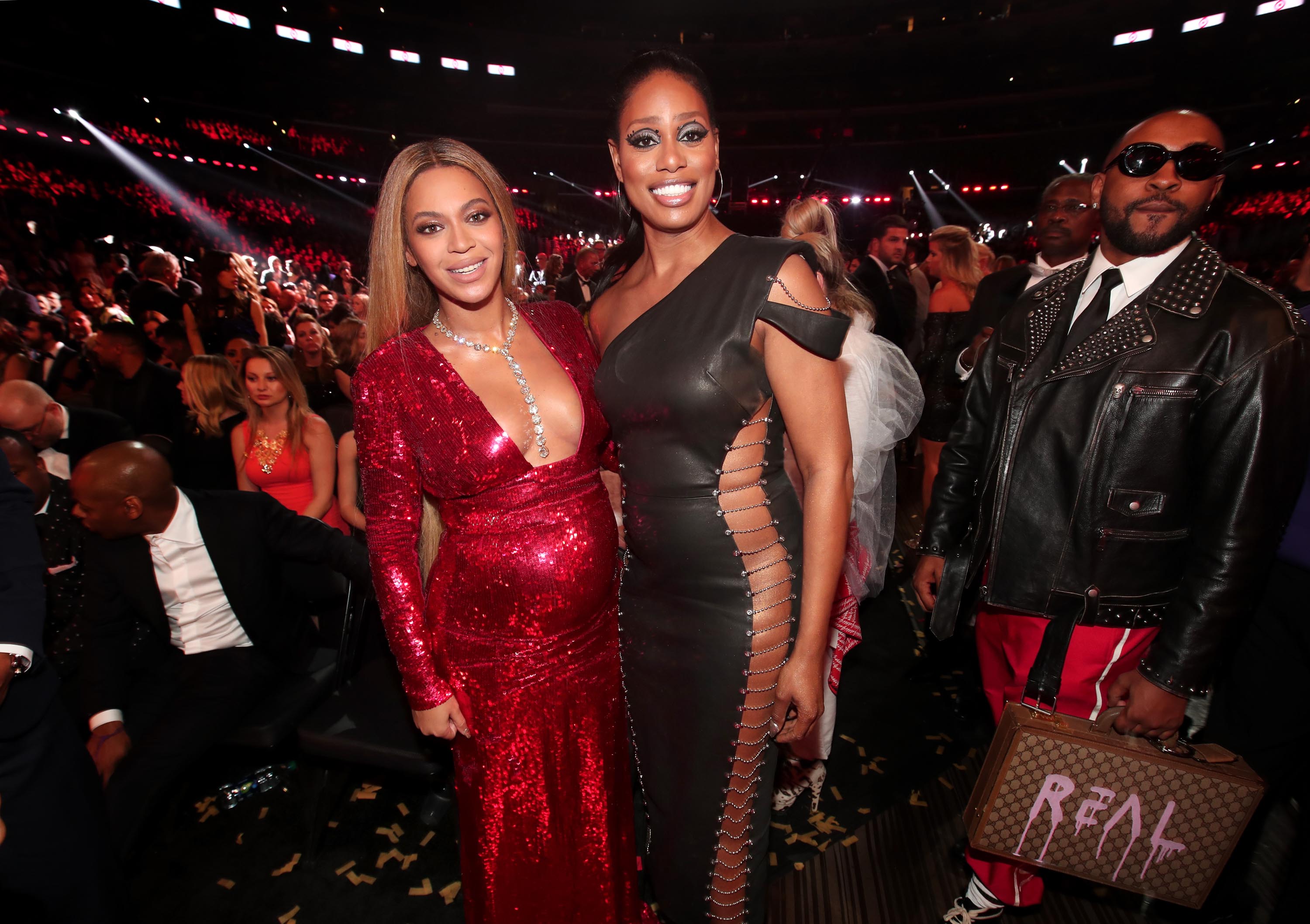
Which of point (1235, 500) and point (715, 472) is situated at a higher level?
point (715, 472)

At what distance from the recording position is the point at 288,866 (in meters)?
2.45

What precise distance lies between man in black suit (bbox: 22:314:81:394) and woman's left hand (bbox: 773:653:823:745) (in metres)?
5.81

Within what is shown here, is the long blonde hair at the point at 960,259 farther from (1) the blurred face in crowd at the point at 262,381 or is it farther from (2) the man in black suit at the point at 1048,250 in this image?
(1) the blurred face in crowd at the point at 262,381

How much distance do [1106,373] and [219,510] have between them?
9.62ft

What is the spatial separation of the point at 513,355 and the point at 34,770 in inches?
56.0

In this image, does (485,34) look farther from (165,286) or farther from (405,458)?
(405,458)

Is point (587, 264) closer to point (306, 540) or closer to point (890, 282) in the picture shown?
point (890, 282)

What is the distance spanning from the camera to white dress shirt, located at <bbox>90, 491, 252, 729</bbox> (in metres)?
2.42

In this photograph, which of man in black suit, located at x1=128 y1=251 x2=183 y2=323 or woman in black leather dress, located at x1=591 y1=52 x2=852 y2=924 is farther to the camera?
man in black suit, located at x1=128 y1=251 x2=183 y2=323

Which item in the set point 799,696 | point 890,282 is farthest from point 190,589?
point 890,282

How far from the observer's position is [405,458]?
1.54m

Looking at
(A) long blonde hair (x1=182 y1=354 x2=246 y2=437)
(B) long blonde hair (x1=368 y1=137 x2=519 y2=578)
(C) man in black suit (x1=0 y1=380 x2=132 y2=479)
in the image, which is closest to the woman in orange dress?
(A) long blonde hair (x1=182 y1=354 x2=246 y2=437)

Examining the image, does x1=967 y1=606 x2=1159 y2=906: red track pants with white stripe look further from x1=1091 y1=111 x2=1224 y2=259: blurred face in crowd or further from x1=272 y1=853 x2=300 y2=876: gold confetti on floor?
x1=272 y1=853 x2=300 y2=876: gold confetti on floor

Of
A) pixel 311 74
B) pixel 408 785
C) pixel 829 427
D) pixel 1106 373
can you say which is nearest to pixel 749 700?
pixel 829 427
